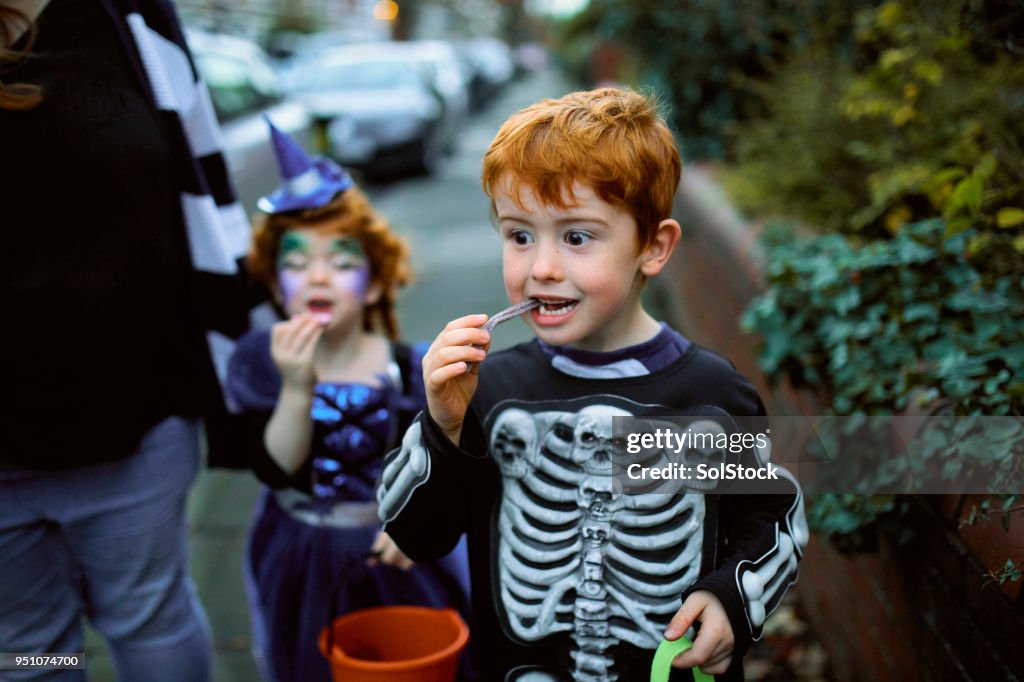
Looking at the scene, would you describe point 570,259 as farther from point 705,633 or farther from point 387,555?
point 387,555

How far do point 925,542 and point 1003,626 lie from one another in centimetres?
42

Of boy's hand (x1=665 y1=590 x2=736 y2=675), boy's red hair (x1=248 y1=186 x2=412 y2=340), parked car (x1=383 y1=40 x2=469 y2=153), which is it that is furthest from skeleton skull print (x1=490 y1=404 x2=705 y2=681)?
parked car (x1=383 y1=40 x2=469 y2=153)

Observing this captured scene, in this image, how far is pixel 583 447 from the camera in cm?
179

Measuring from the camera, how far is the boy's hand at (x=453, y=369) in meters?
1.65

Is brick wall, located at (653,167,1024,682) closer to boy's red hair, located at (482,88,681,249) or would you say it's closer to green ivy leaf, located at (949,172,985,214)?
green ivy leaf, located at (949,172,985,214)

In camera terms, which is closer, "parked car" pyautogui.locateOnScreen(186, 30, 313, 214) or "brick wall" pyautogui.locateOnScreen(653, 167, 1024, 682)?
"brick wall" pyautogui.locateOnScreen(653, 167, 1024, 682)

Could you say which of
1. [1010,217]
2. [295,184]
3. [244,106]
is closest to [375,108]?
[244,106]

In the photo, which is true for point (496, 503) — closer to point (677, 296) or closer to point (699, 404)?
point (699, 404)

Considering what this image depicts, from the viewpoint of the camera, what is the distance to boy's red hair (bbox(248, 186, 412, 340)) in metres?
2.60

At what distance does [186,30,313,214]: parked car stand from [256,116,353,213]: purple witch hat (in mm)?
2813

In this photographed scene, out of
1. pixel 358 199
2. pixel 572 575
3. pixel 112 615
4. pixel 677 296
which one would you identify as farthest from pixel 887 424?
pixel 677 296

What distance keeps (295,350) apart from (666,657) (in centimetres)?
121

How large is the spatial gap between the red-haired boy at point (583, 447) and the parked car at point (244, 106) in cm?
388

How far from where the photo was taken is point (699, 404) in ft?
5.92
